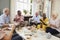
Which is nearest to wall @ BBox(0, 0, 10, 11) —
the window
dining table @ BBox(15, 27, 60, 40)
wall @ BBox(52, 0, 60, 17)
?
the window

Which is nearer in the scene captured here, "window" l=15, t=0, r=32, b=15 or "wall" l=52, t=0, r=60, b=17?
"wall" l=52, t=0, r=60, b=17

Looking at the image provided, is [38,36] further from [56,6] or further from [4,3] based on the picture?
[4,3]

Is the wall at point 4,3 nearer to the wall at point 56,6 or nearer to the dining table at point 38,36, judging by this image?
the wall at point 56,6

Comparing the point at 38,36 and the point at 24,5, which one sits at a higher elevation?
the point at 24,5

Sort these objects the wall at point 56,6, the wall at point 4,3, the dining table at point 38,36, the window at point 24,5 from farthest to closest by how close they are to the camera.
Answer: the window at point 24,5 < the wall at point 4,3 < the wall at point 56,6 < the dining table at point 38,36

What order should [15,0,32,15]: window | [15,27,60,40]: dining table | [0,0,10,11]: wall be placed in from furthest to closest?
[15,0,32,15]: window
[0,0,10,11]: wall
[15,27,60,40]: dining table

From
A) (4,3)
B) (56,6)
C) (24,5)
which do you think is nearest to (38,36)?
(56,6)

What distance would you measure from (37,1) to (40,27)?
2.69 meters

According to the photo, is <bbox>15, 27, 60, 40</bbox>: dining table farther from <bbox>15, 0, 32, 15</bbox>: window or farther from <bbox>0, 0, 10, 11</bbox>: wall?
<bbox>15, 0, 32, 15</bbox>: window

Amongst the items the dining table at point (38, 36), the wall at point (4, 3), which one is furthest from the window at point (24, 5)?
the dining table at point (38, 36)

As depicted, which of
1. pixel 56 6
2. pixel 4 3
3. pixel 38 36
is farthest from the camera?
pixel 4 3

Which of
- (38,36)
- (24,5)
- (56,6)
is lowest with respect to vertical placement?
(38,36)

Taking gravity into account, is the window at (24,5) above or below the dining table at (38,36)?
above

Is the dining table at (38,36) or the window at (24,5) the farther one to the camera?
the window at (24,5)
